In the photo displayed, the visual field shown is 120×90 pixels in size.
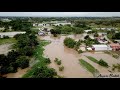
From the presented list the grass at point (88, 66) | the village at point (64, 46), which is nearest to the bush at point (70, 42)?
the village at point (64, 46)

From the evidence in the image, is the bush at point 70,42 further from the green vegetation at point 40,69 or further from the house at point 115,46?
the house at point 115,46

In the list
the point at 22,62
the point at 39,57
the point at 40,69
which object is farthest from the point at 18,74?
the point at 39,57

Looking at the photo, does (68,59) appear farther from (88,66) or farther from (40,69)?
(40,69)

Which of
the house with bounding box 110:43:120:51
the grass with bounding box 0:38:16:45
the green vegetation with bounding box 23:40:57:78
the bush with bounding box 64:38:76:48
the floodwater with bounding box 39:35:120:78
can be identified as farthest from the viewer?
the bush with bounding box 64:38:76:48

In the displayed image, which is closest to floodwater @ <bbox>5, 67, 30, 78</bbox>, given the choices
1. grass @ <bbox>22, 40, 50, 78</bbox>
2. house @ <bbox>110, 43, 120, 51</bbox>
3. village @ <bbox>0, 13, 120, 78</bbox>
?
village @ <bbox>0, 13, 120, 78</bbox>

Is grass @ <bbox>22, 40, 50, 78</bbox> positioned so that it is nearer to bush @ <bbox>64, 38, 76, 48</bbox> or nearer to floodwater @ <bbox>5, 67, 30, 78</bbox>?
floodwater @ <bbox>5, 67, 30, 78</bbox>

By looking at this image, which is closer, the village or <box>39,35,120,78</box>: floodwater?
<box>39,35,120,78</box>: floodwater

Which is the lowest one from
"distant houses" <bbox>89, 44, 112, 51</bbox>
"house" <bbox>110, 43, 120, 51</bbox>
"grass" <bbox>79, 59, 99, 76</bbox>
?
"grass" <bbox>79, 59, 99, 76</bbox>
